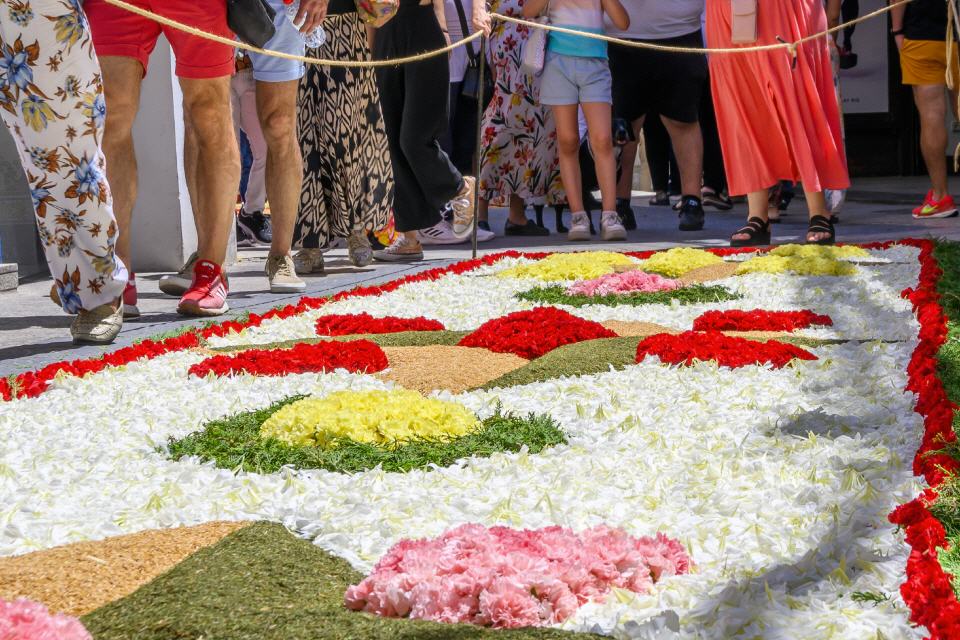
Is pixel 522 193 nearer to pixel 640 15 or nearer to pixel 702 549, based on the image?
pixel 640 15

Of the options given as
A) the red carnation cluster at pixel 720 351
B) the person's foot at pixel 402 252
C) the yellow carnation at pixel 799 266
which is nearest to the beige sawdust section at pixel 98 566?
the red carnation cluster at pixel 720 351

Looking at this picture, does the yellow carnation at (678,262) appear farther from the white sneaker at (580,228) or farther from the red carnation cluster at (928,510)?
the white sneaker at (580,228)

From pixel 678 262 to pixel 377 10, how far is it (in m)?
2.12

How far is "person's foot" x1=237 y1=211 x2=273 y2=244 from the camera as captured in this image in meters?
10.9

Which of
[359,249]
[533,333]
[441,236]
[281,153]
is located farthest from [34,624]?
[441,236]

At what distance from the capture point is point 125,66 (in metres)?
5.45

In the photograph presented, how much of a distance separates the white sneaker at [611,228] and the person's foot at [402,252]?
65.8 inches

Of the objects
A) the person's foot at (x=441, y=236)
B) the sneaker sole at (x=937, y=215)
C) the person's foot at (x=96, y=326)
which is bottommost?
the sneaker sole at (x=937, y=215)

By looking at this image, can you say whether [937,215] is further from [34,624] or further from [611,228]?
[34,624]

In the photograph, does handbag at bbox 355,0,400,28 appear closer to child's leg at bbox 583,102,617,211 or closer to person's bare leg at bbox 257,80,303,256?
person's bare leg at bbox 257,80,303,256

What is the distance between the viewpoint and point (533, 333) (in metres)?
4.80

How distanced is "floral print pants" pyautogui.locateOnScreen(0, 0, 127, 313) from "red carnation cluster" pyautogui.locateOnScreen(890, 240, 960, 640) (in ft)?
9.21

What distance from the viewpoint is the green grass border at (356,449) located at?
3.05 m

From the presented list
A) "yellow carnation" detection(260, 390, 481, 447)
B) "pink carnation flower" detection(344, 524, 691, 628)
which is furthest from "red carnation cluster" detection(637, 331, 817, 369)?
"pink carnation flower" detection(344, 524, 691, 628)
